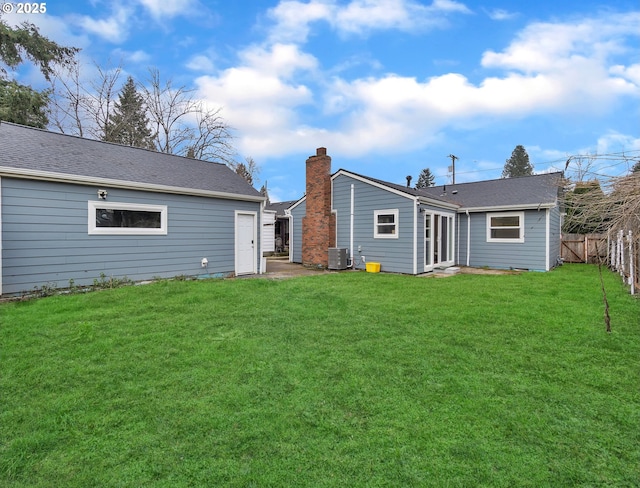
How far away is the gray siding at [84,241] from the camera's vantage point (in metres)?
6.91

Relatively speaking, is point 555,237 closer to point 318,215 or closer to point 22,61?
point 318,215

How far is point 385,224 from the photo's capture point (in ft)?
39.2

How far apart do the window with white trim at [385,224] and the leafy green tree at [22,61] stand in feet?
54.7

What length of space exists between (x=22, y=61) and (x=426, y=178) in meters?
47.1

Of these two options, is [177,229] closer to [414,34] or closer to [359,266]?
[359,266]

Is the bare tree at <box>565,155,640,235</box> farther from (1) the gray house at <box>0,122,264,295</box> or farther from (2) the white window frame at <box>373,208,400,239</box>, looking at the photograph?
(1) the gray house at <box>0,122,264,295</box>

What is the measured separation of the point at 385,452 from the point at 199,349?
271cm

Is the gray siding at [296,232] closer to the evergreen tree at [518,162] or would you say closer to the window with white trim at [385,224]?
the window with white trim at [385,224]

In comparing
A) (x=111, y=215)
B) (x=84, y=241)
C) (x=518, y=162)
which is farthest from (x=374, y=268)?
(x=518, y=162)

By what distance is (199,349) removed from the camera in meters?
4.14

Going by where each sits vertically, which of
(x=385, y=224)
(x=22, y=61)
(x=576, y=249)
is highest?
(x=22, y=61)

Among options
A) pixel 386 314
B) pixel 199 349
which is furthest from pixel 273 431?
pixel 386 314

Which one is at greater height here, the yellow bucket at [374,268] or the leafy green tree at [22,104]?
the leafy green tree at [22,104]

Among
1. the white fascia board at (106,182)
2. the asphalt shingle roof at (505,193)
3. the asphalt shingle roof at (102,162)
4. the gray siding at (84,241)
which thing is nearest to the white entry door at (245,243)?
the gray siding at (84,241)
